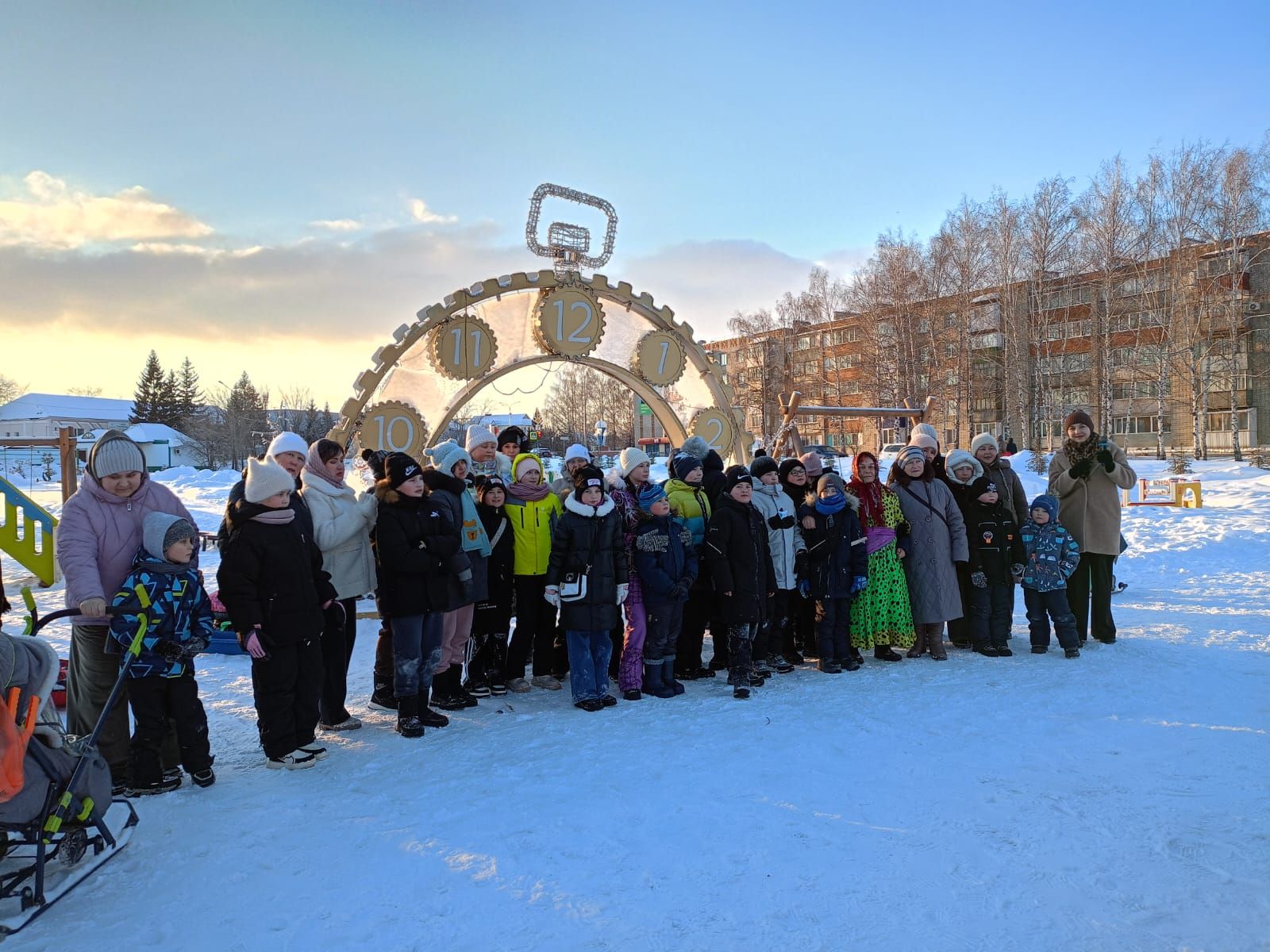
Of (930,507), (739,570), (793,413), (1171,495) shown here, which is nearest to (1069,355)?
(1171,495)

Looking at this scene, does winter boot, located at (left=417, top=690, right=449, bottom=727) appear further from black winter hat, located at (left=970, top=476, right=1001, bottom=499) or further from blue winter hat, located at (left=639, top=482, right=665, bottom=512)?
black winter hat, located at (left=970, top=476, right=1001, bottom=499)

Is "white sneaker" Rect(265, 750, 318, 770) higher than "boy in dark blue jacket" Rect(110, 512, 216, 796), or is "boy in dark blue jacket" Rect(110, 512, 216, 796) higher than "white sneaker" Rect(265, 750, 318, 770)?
"boy in dark blue jacket" Rect(110, 512, 216, 796)

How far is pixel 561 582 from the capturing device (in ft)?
17.3

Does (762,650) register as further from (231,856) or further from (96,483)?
(96,483)

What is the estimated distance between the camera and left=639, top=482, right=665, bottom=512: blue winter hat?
5.52 meters

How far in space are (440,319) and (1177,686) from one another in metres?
6.94

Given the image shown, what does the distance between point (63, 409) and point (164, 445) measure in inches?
974

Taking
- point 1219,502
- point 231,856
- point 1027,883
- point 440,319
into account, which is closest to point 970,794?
point 1027,883

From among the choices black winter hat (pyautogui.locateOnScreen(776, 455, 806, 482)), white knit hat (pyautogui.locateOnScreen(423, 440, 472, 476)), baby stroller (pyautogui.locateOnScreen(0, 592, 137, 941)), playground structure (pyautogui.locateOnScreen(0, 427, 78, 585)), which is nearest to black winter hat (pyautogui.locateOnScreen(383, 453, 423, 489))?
white knit hat (pyautogui.locateOnScreen(423, 440, 472, 476))

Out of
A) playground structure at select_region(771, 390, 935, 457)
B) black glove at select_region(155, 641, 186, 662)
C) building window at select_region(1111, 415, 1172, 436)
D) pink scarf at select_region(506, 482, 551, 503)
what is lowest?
black glove at select_region(155, 641, 186, 662)

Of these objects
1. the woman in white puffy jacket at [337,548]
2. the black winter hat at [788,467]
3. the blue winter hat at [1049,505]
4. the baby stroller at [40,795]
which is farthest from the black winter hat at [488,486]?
the blue winter hat at [1049,505]

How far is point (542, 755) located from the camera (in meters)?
4.30

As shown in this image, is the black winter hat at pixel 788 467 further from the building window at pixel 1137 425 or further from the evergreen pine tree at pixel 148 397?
the evergreen pine tree at pixel 148 397

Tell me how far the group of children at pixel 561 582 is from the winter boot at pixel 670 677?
2cm
